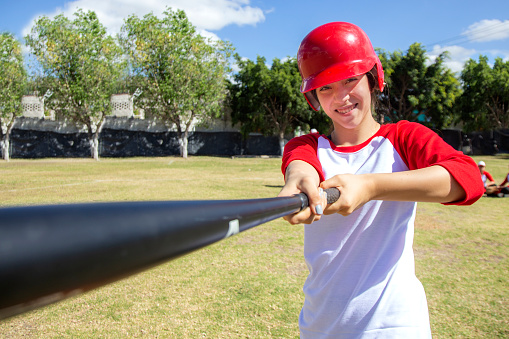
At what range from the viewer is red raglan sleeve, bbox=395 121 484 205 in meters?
1.28

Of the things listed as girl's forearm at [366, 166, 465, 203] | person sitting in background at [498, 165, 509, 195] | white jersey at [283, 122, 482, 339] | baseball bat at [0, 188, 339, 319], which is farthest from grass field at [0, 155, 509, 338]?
person sitting in background at [498, 165, 509, 195]

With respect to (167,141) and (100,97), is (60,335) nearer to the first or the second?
(100,97)

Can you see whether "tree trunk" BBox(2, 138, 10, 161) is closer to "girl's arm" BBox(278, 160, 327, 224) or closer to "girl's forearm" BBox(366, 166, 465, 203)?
"girl's arm" BBox(278, 160, 327, 224)

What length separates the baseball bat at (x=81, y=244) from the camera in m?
0.35

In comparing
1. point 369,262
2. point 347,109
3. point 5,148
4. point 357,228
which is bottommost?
point 369,262

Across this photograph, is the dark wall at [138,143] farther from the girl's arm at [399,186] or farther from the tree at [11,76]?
the girl's arm at [399,186]

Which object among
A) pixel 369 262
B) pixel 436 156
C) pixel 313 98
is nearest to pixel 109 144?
pixel 313 98

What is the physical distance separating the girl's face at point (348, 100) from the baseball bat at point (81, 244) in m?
1.25

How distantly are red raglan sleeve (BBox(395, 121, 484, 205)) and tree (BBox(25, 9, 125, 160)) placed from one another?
2994 cm

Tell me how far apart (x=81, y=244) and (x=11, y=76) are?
107 ft

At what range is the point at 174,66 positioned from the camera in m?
30.1

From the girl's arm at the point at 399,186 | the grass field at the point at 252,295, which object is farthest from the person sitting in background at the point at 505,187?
the girl's arm at the point at 399,186

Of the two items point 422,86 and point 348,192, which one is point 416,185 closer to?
point 348,192

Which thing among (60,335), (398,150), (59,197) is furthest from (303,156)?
(59,197)
